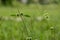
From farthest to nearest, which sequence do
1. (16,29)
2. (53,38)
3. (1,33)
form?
1. (16,29)
2. (1,33)
3. (53,38)

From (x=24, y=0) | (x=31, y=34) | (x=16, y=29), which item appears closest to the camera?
(x=31, y=34)

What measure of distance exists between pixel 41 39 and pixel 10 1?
19.4 m

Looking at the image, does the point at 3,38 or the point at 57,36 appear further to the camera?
the point at 3,38

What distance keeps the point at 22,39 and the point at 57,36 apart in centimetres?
46

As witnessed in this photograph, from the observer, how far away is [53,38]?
3.07m

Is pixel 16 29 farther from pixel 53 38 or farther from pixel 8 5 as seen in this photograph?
pixel 8 5

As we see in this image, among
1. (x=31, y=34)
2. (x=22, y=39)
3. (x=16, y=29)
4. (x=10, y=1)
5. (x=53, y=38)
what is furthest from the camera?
(x=10, y=1)

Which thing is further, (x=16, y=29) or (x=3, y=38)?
Result: (x=16, y=29)

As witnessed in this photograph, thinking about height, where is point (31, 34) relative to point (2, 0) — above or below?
below

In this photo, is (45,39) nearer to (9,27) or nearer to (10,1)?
(9,27)

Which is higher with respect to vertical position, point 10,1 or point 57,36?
point 10,1

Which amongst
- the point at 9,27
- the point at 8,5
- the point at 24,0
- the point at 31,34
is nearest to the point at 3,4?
the point at 8,5

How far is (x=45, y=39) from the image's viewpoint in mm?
3236

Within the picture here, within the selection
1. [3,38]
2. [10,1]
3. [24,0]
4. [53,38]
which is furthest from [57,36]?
[24,0]
